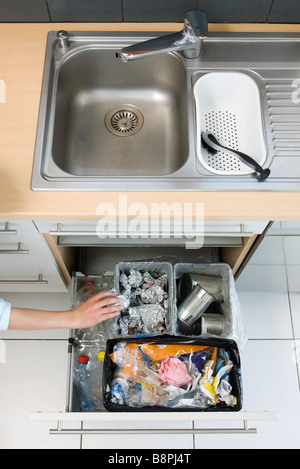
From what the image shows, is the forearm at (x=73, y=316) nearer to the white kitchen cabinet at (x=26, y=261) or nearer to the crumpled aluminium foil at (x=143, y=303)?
the crumpled aluminium foil at (x=143, y=303)

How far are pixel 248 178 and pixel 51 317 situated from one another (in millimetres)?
620

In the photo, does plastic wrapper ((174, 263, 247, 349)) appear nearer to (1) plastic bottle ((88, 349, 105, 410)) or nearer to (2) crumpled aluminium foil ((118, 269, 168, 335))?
(2) crumpled aluminium foil ((118, 269, 168, 335))

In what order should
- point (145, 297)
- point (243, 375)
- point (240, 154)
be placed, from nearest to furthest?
point (240, 154), point (145, 297), point (243, 375)

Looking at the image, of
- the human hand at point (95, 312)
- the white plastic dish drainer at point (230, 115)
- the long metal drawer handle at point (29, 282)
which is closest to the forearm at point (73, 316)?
the human hand at point (95, 312)

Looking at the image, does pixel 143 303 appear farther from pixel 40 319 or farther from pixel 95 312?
pixel 40 319

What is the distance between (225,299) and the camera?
1.17 m

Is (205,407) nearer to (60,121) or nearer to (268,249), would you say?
(268,249)

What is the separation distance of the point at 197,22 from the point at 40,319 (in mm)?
885

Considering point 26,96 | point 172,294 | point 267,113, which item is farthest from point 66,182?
point 267,113

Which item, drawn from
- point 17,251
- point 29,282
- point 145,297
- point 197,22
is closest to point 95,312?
point 145,297

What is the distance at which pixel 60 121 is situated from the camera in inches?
45.5

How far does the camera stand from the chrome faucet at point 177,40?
107 centimetres
